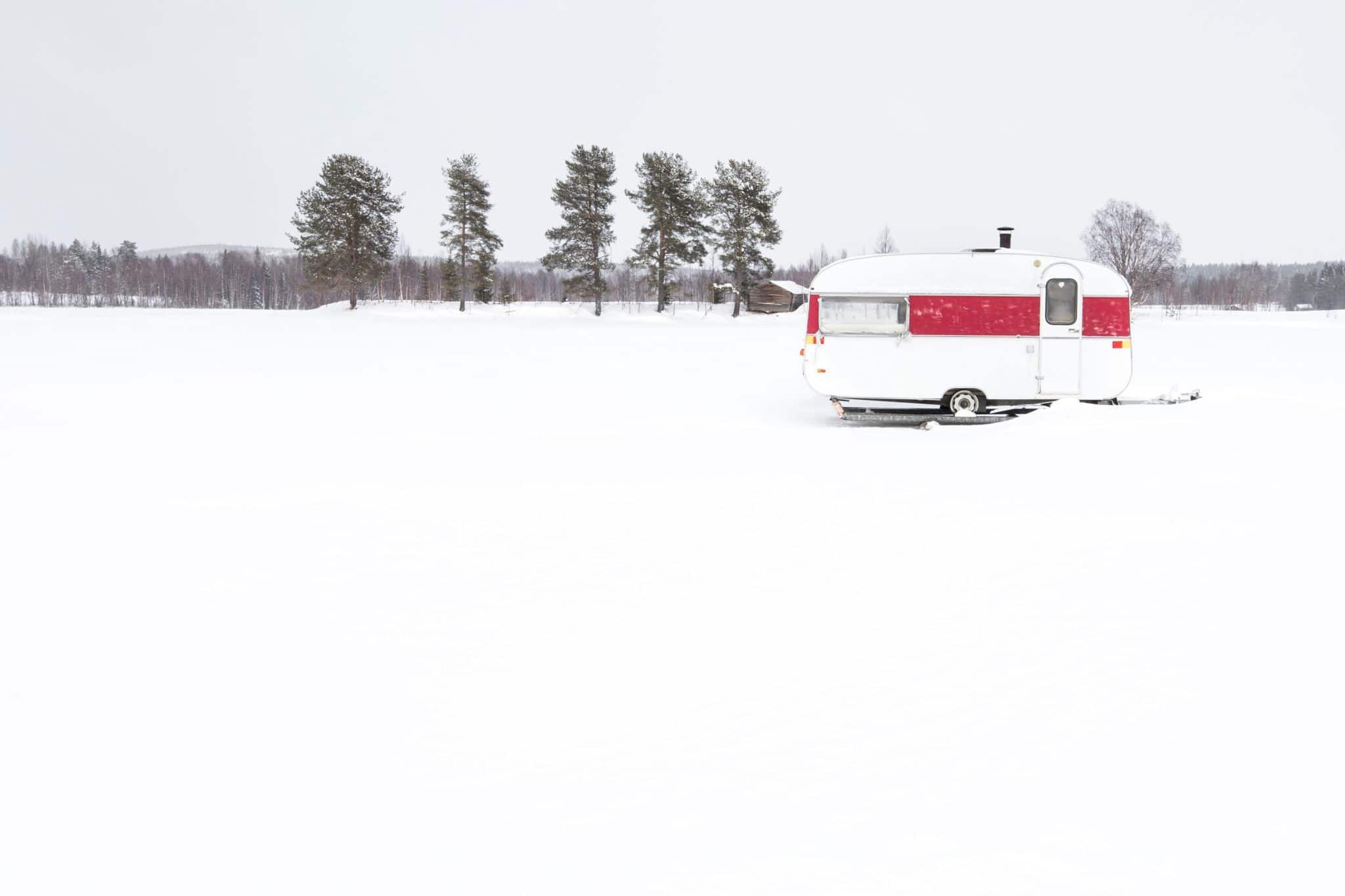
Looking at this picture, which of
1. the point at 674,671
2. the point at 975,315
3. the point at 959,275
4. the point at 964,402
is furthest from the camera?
the point at 964,402

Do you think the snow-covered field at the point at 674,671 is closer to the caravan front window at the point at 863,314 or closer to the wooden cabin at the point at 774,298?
the caravan front window at the point at 863,314

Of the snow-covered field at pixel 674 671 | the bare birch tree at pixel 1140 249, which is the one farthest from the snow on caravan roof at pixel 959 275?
the bare birch tree at pixel 1140 249

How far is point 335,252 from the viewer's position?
56.5 meters

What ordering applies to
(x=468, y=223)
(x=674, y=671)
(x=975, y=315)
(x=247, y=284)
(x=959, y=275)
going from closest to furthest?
1. (x=674, y=671)
2. (x=975, y=315)
3. (x=959, y=275)
4. (x=468, y=223)
5. (x=247, y=284)

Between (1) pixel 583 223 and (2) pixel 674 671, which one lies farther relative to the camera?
(1) pixel 583 223

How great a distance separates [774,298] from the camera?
64.2 m

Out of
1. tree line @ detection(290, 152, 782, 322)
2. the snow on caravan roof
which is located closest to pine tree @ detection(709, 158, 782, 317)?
tree line @ detection(290, 152, 782, 322)

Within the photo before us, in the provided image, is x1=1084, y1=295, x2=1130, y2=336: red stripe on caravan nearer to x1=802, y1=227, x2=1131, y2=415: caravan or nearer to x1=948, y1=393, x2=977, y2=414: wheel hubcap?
x1=802, y1=227, x2=1131, y2=415: caravan

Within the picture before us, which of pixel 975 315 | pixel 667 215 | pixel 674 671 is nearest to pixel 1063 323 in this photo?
pixel 975 315

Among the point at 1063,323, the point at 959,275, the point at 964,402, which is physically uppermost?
the point at 959,275

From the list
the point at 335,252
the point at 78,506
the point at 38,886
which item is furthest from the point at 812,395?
the point at 335,252

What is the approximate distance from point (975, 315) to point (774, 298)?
51245 millimetres

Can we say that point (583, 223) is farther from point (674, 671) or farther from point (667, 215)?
point (674, 671)

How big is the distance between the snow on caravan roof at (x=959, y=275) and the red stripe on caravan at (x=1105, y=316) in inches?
4.4
